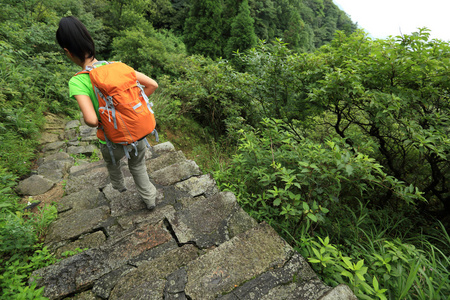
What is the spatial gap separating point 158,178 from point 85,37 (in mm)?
1515

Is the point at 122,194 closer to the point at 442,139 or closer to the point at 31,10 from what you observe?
the point at 442,139

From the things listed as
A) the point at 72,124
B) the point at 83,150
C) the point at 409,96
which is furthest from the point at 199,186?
the point at 72,124

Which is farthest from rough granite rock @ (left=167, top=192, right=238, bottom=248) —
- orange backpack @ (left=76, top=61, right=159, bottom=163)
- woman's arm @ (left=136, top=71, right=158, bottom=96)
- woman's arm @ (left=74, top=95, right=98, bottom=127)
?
woman's arm @ (left=136, top=71, right=158, bottom=96)

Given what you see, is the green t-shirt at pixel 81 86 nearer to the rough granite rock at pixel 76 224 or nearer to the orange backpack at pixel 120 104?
the orange backpack at pixel 120 104

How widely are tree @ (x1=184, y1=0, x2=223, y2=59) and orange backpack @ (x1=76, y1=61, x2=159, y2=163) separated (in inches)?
495

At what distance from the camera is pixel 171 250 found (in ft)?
5.08

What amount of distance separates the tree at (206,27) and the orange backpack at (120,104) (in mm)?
12561

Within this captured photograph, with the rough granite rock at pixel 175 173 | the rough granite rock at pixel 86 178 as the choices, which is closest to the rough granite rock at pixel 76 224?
the rough granite rock at pixel 86 178

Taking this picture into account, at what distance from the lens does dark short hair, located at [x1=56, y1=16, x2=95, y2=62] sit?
1399mm

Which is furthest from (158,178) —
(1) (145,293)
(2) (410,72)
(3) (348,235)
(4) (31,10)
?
(4) (31,10)

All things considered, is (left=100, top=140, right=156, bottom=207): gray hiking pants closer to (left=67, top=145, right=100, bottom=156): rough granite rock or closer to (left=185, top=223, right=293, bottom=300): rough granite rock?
(left=185, top=223, right=293, bottom=300): rough granite rock

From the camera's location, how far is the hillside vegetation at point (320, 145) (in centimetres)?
150

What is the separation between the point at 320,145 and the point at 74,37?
2004 millimetres

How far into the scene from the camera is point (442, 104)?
7.31 ft
